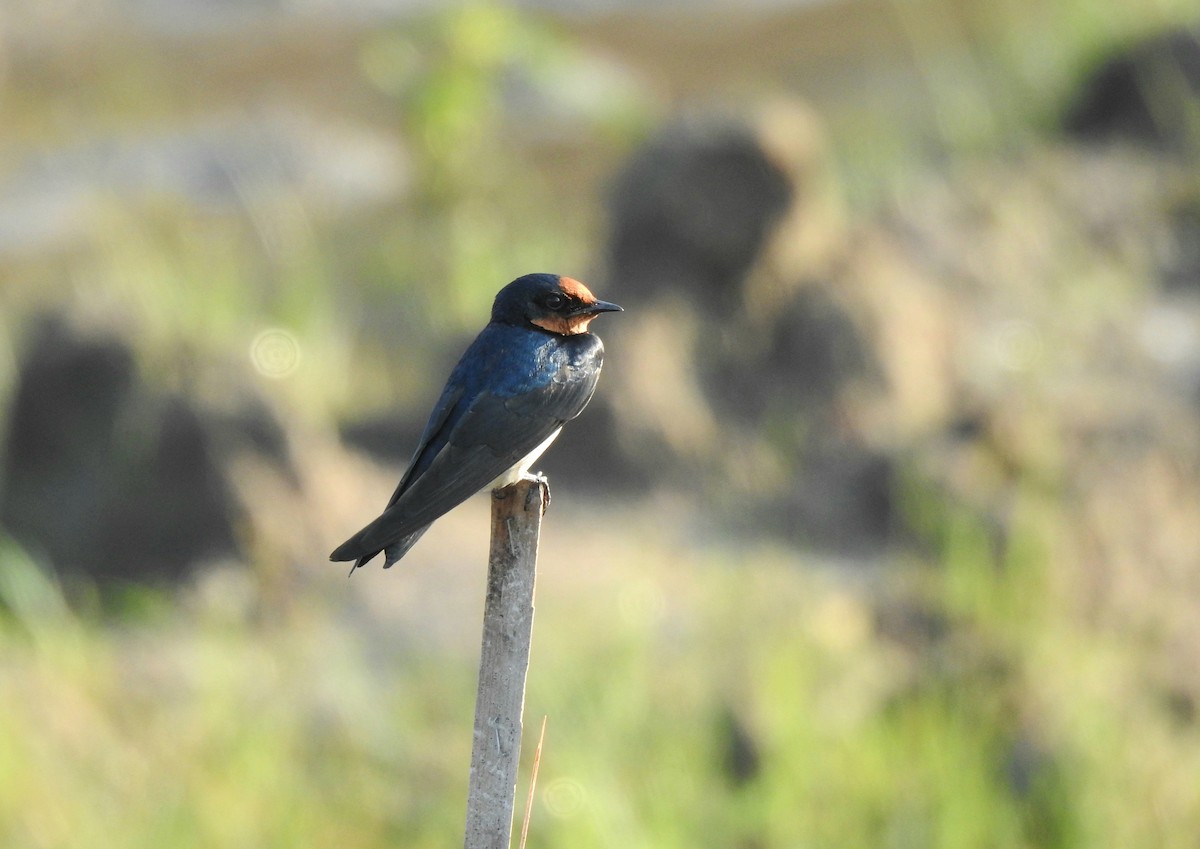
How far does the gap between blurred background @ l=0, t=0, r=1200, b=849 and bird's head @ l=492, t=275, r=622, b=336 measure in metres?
1.45

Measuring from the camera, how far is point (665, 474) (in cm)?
655

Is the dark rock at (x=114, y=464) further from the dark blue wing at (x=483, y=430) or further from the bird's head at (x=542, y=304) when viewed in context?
the dark blue wing at (x=483, y=430)

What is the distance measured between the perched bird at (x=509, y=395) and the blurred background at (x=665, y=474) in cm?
145

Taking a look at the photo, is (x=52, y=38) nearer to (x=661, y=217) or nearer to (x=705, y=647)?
(x=661, y=217)

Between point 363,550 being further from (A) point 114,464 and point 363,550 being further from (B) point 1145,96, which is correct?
(B) point 1145,96

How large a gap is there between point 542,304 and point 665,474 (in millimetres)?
3567

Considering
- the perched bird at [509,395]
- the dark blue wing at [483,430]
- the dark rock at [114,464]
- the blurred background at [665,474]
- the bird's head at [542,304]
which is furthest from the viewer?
the dark rock at [114,464]

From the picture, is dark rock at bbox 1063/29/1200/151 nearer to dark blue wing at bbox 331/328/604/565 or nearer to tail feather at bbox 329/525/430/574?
dark blue wing at bbox 331/328/604/565

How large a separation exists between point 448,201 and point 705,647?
3940mm

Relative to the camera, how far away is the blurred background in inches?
179

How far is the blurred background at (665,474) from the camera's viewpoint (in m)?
4.54

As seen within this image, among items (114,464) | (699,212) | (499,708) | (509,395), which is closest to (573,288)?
(509,395)

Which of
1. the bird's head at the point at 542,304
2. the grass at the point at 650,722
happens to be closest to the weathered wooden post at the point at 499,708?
the bird's head at the point at 542,304

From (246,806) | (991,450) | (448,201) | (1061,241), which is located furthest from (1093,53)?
(246,806)
